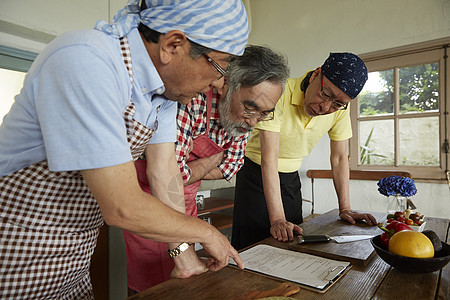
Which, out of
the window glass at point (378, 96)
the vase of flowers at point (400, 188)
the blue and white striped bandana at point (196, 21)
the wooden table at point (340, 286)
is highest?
the window glass at point (378, 96)

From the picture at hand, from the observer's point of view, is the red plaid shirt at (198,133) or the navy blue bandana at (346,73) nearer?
the red plaid shirt at (198,133)

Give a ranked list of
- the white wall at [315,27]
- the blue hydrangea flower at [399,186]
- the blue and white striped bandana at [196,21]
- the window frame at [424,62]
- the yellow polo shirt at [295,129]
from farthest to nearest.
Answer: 1. the window frame at [424,62]
2. the white wall at [315,27]
3. the yellow polo shirt at [295,129]
4. the blue hydrangea flower at [399,186]
5. the blue and white striped bandana at [196,21]

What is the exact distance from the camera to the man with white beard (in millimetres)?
1181

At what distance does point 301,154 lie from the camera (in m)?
1.87

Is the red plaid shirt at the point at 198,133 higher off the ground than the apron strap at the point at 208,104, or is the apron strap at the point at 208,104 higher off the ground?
the apron strap at the point at 208,104

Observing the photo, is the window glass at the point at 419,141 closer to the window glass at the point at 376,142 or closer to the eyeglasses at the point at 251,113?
the window glass at the point at 376,142

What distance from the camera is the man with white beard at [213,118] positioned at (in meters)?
1.18

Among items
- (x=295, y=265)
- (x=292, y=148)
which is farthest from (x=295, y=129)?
(x=295, y=265)

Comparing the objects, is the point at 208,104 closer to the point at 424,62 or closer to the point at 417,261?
the point at 417,261

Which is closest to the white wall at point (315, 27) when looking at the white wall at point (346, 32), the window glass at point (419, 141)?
the white wall at point (346, 32)

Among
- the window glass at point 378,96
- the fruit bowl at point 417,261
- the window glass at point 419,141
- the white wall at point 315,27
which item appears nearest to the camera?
the fruit bowl at point 417,261

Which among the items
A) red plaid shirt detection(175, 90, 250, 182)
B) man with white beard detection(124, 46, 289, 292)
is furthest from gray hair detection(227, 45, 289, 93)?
red plaid shirt detection(175, 90, 250, 182)

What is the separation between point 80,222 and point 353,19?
353cm

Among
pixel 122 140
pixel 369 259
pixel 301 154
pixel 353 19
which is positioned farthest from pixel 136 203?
pixel 353 19
